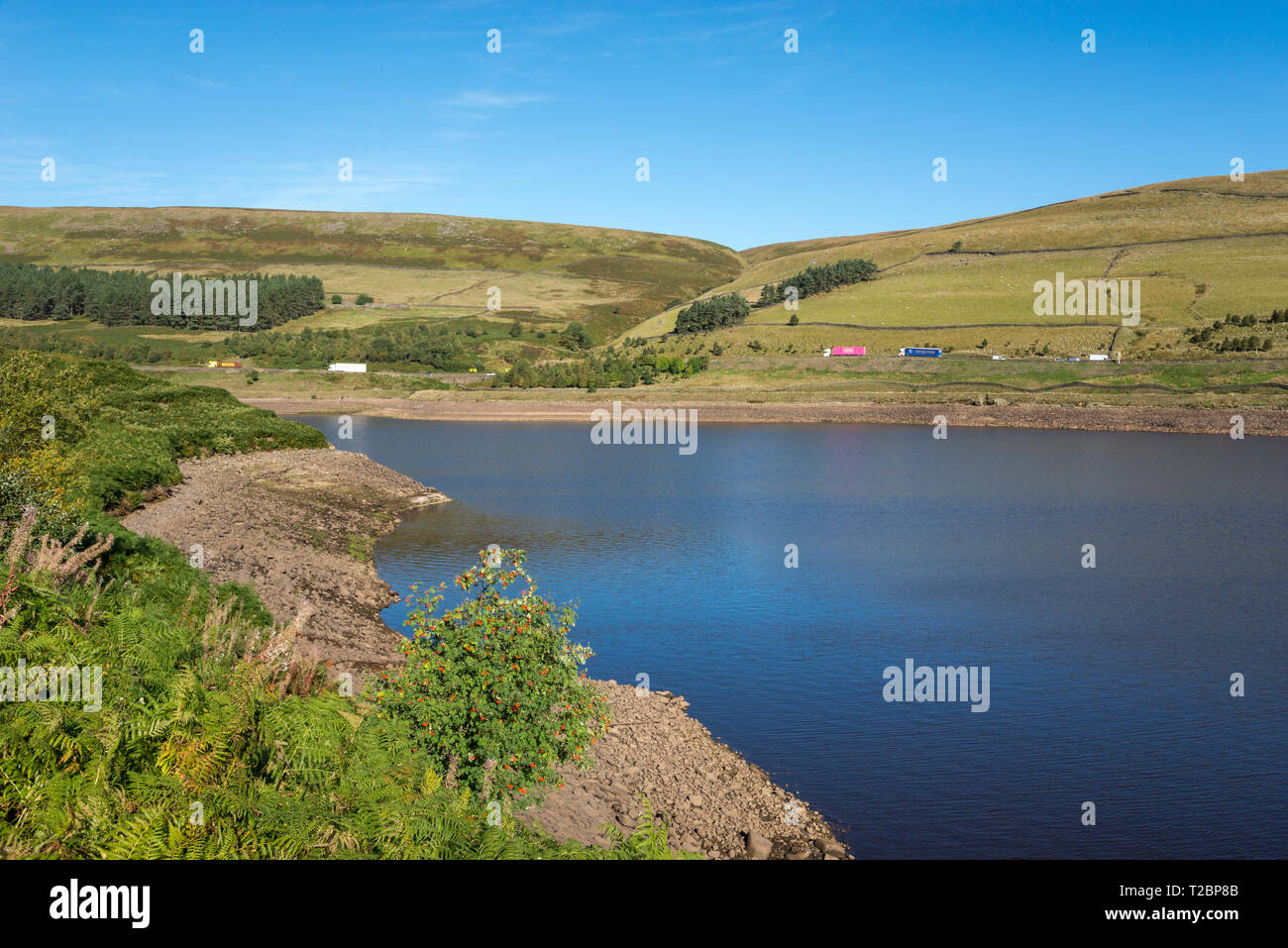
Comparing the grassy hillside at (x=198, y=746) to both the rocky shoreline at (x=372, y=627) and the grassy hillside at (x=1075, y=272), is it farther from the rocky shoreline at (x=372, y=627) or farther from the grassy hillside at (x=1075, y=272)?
the grassy hillside at (x=1075, y=272)

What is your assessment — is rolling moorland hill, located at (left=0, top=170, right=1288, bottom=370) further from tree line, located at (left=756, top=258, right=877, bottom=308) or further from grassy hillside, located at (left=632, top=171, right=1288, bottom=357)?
tree line, located at (left=756, top=258, right=877, bottom=308)

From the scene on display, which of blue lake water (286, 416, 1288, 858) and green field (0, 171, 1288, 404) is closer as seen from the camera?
blue lake water (286, 416, 1288, 858)

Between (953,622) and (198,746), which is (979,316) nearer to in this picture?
(953,622)

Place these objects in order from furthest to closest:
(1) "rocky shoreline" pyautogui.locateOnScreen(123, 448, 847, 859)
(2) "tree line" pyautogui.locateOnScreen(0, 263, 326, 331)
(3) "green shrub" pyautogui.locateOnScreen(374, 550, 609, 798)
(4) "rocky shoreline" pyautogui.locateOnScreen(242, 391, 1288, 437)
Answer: (2) "tree line" pyautogui.locateOnScreen(0, 263, 326, 331)
(4) "rocky shoreline" pyautogui.locateOnScreen(242, 391, 1288, 437)
(1) "rocky shoreline" pyautogui.locateOnScreen(123, 448, 847, 859)
(3) "green shrub" pyautogui.locateOnScreen(374, 550, 609, 798)

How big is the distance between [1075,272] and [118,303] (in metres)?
169

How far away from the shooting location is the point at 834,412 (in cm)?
11019

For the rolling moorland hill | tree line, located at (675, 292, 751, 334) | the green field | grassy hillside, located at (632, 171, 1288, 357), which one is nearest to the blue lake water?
the green field

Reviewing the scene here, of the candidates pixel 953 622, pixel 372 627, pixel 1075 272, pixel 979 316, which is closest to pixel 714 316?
pixel 979 316

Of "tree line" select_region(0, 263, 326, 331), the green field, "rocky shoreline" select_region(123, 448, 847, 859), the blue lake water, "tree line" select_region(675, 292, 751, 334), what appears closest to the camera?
"rocky shoreline" select_region(123, 448, 847, 859)

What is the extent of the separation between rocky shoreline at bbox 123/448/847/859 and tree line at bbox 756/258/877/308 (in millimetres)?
120224

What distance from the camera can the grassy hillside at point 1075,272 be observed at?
12506cm

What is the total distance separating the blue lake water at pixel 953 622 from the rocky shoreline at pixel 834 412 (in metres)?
30.6

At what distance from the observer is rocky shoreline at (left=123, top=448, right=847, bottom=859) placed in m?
15.9

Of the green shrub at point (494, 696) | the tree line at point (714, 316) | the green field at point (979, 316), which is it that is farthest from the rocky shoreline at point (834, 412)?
the green shrub at point (494, 696)
